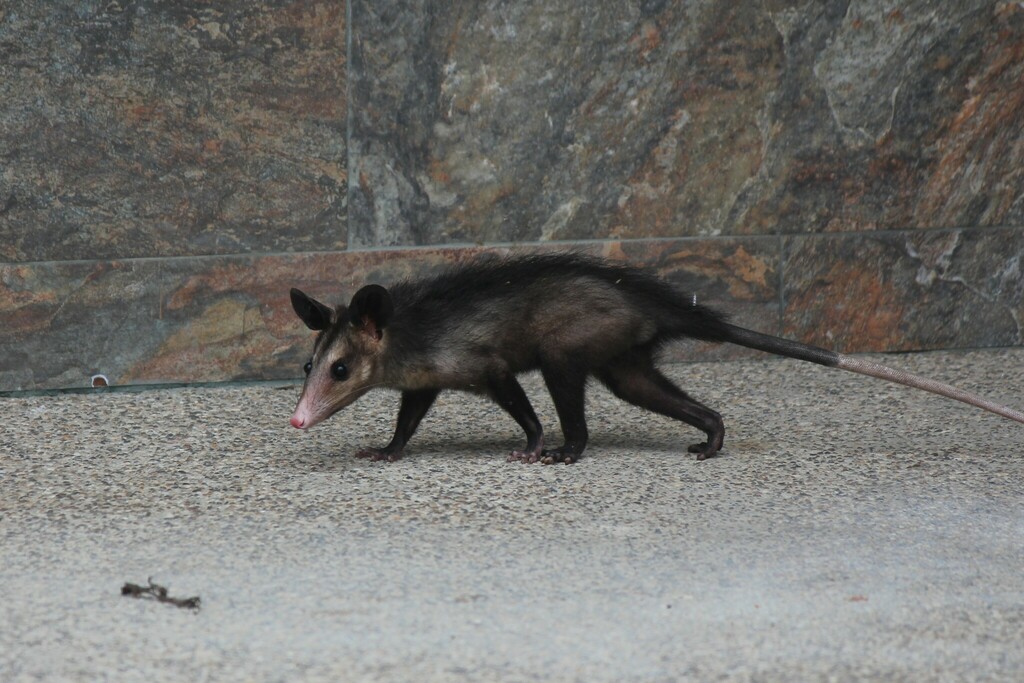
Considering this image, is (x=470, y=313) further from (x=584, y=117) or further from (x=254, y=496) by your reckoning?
(x=584, y=117)

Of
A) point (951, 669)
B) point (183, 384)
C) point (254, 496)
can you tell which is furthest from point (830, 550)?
point (183, 384)

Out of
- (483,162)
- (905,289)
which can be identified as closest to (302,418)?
(483,162)

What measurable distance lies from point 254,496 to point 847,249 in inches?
139

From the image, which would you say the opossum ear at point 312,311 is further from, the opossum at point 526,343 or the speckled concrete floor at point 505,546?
the speckled concrete floor at point 505,546

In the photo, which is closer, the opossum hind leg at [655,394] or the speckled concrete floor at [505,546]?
the speckled concrete floor at [505,546]

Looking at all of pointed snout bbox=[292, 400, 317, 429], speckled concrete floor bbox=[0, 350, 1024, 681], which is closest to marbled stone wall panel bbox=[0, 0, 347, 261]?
speckled concrete floor bbox=[0, 350, 1024, 681]

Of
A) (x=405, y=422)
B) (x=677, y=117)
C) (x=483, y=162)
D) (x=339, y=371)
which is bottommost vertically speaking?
(x=405, y=422)

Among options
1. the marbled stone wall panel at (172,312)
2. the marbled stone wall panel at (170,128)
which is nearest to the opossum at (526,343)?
the marbled stone wall panel at (172,312)

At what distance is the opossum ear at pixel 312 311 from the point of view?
4988mm

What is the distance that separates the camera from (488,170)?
262 inches

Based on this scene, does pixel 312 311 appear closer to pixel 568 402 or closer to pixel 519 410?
pixel 519 410

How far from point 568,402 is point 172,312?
2139mm

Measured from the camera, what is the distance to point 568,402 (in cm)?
523

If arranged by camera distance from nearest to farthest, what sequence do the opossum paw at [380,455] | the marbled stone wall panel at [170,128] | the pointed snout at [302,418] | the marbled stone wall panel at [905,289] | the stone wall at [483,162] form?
the pointed snout at [302,418]
the opossum paw at [380,455]
the marbled stone wall panel at [170,128]
the stone wall at [483,162]
the marbled stone wall panel at [905,289]
